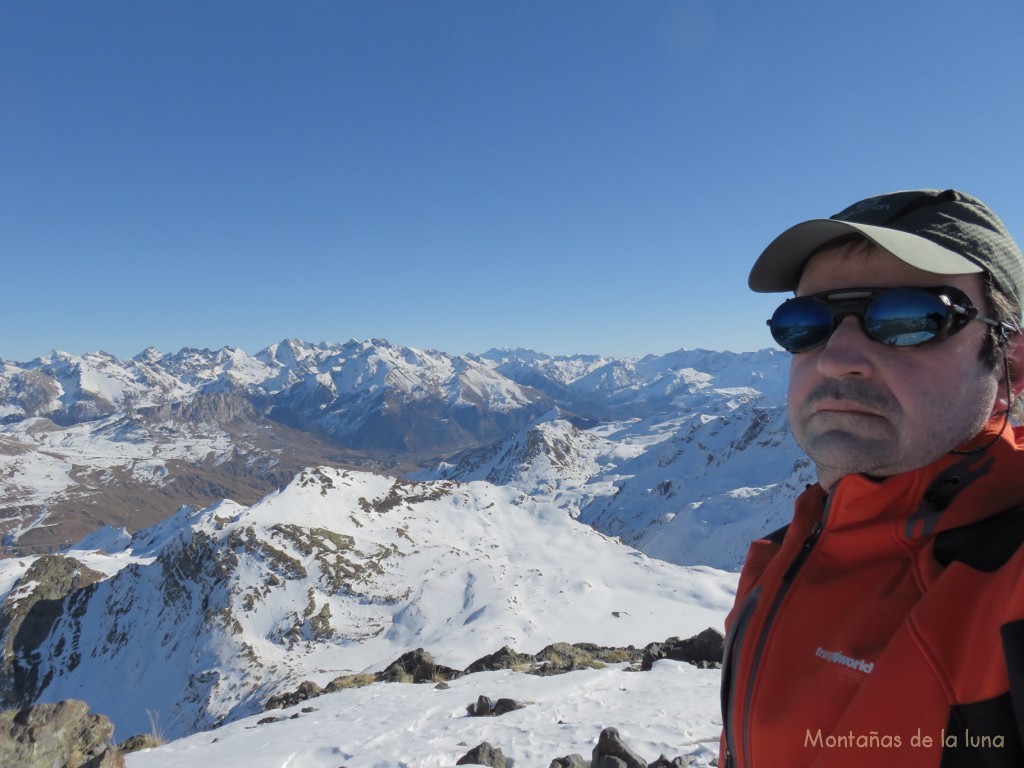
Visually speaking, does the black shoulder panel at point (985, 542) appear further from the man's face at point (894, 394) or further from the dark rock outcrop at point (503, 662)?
the dark rock outcrop at point (503, 662)

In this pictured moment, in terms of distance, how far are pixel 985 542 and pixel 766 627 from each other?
933 millimetres

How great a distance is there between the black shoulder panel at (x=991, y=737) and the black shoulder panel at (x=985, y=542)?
38cm

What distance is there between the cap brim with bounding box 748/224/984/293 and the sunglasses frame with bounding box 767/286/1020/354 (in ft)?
0.42

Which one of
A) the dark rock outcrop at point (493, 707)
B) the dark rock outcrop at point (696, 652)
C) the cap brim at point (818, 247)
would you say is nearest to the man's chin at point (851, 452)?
the cap brim at point (818, 247)

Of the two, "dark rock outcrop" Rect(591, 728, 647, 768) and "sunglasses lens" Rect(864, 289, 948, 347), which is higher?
"sunglasses lens" Rect(864, 289, 948, 347)

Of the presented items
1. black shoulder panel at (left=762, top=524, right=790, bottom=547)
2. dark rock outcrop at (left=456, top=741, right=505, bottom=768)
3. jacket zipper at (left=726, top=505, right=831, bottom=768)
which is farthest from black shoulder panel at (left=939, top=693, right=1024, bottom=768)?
dark rock outcrop at (left=456, top=741, right=505, bottom=768)

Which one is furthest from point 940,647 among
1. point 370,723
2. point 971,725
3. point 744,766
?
point 370,723

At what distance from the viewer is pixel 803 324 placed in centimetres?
262

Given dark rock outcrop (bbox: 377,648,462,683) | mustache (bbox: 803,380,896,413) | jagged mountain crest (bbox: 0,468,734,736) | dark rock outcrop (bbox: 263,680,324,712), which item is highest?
mustache (bbox: 803,380,896,413)

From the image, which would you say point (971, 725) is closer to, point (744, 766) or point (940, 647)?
point (940, 647)

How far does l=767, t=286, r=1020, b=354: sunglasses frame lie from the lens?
7.11 ft

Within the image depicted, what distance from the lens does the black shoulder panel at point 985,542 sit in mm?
1615

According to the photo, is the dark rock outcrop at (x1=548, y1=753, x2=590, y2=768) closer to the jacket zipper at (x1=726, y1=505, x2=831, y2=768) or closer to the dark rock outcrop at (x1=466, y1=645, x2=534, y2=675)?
the jacket zipper at (x1=726, y1=505, x2=831, y2=768)

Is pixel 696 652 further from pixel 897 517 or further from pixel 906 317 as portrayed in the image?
pixel 906 317
